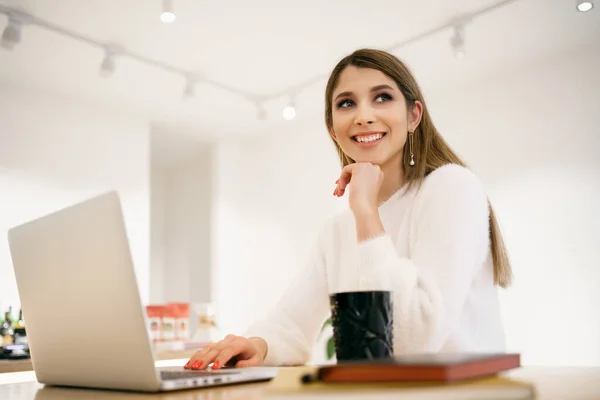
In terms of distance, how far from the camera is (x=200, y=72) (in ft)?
12.5

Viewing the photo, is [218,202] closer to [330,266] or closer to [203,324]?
[203,324]

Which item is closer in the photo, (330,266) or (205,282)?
(330,266)

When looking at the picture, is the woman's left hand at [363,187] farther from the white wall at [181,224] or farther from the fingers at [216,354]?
the white wall at [181,224]

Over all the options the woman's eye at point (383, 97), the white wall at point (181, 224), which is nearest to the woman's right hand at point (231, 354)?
the woman's eye at point (383, 97)

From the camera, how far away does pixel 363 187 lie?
1.02 meters

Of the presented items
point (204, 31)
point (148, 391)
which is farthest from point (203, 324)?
point (148, 391)

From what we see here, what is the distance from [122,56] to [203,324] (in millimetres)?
1807

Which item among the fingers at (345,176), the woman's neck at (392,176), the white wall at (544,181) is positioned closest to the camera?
the fingers at (345,176)

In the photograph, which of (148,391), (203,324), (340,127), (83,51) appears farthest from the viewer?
(83,51)

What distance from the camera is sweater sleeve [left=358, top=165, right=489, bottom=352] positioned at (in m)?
0.88

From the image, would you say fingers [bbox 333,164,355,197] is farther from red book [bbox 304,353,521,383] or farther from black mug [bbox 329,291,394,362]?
red book [bbox 304,353,521,383]

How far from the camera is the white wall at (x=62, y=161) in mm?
3777

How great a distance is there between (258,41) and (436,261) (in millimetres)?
2712

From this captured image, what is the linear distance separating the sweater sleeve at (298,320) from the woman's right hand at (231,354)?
46 millimetres
